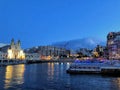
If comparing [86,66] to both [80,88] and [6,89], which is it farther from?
[6,89]

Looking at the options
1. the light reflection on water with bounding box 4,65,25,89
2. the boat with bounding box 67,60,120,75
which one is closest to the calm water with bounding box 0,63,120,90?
the light reflection on water with bounding box 4,65,25,89

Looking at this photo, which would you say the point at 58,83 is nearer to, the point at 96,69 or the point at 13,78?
the point at 13,78

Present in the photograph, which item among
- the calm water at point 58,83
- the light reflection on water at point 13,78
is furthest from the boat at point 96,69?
the light reflection on water at point 13,78

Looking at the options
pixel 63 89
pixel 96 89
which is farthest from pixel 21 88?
pixel 96 89

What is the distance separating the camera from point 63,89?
4750 centimetres

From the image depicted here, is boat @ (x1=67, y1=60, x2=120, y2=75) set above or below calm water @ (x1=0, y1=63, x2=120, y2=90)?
above

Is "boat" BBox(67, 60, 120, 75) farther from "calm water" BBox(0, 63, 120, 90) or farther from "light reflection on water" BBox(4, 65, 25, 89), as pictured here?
"light reflection on water" BBox(4, 65, 25, 89)

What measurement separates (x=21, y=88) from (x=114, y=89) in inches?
577

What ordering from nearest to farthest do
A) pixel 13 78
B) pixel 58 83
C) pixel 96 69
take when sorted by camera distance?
pixel 58 83 → pixel 13 78 → pixel 96 69

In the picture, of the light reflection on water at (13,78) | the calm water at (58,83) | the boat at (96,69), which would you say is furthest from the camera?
the boat at (96,69)

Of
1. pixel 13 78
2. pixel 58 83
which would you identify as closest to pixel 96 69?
pixel 13 78

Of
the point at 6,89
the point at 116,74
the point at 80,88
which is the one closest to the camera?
the point at 6,89

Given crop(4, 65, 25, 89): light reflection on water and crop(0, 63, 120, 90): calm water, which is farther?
crop(4, 65, 25, 89): light reflection on water

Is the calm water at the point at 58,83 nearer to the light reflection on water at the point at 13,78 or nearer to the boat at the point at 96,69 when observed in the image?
the light reflection on water at the point at 13,78
